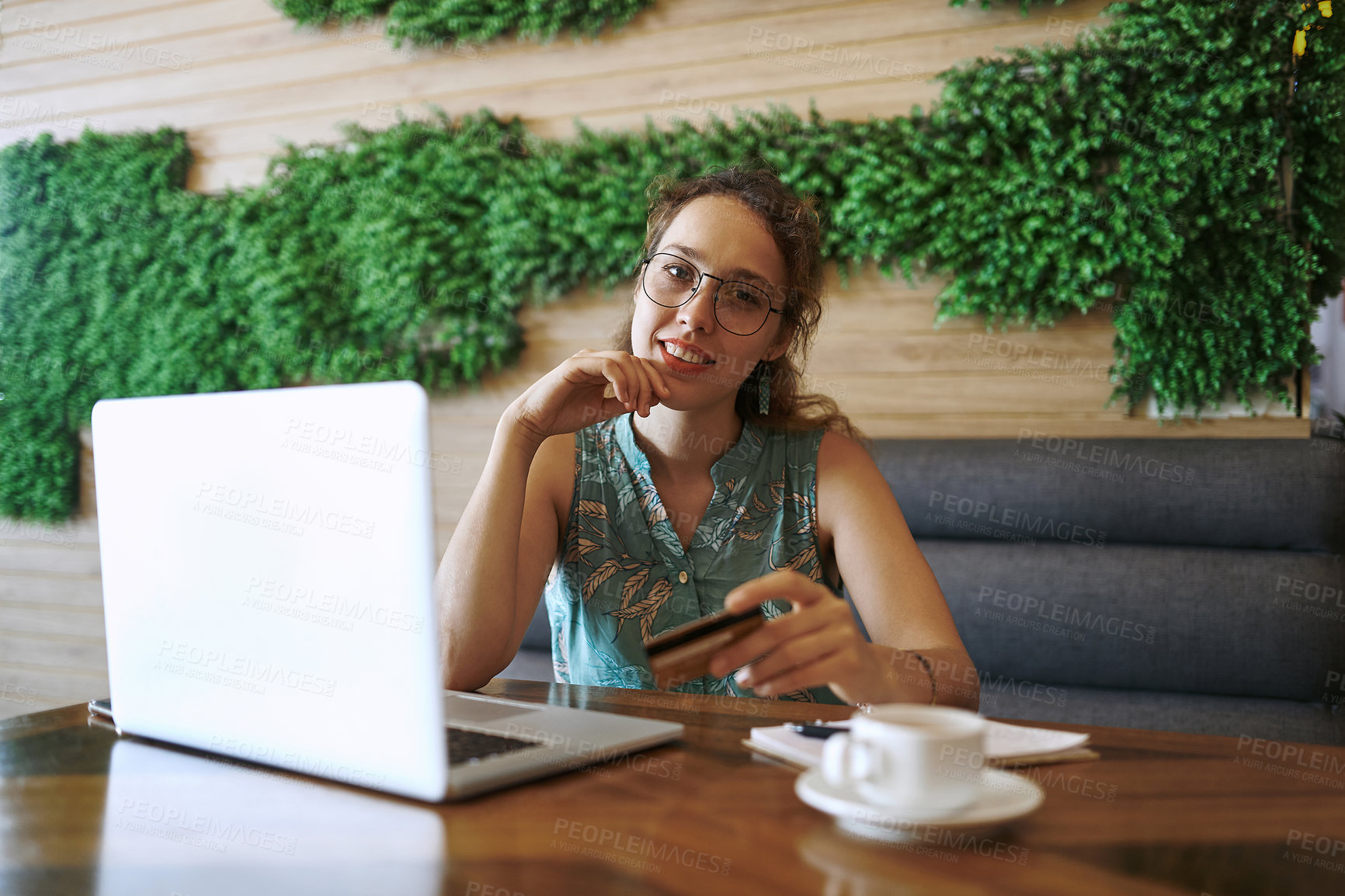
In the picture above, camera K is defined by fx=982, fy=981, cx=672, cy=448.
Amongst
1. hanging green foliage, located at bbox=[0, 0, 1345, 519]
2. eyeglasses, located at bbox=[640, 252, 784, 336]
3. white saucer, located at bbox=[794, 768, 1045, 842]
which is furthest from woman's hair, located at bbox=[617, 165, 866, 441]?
white saucer, located at bbox=[794, 768, 1045, 842]

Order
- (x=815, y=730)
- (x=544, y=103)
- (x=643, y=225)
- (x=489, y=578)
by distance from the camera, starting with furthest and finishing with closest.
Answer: (x=544, y=103) → (x=643, y=225) → (x=489, y=578) → (x=815, y=730)

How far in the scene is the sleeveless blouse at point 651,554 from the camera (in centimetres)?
145

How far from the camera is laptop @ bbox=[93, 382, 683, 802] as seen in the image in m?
0.67

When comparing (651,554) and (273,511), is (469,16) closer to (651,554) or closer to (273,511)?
(651,554)

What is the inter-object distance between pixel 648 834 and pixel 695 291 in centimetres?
96

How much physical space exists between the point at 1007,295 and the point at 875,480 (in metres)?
1.09

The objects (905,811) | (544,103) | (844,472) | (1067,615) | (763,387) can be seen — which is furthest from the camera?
(544,103)

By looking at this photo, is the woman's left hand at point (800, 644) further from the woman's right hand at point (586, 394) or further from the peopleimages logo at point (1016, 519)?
the peopleimages logo at point (1016, 519)

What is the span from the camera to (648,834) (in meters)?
0.67

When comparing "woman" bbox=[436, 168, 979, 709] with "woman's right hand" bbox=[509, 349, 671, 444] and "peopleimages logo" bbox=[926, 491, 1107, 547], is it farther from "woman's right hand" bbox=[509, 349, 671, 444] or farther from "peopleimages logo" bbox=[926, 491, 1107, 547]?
"peopleimages logo" bbox=[926, 491, 1107, 547]

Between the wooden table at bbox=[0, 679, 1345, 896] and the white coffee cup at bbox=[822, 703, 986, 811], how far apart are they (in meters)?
0.03

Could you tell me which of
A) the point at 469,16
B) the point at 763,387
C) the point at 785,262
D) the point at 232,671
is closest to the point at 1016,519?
the point at 763,387

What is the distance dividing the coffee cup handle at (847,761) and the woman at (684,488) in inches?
22.2

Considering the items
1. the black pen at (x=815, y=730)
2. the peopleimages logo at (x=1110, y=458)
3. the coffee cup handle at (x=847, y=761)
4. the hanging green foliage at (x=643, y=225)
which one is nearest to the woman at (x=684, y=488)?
the black pen at (x=815, y=730)
